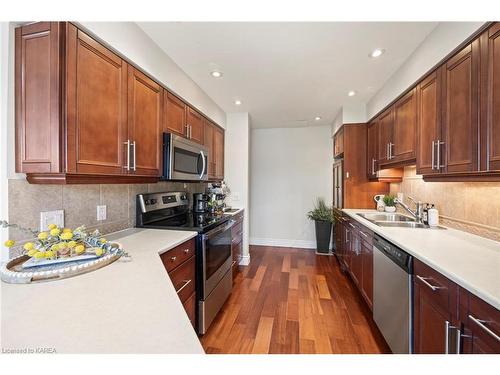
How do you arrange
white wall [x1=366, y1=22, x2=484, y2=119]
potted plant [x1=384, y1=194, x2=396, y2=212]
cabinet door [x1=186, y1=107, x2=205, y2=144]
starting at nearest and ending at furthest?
white wall [x1=366, y1=22, x2=484, y2=119] → cabinet door [x1=186, y1=107, x2=205, y2=144] → potted plant [x1=384, y1=194, x2=396, y2=212]

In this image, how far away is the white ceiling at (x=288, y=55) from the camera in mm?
1688

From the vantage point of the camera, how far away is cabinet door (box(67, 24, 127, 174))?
1.21m

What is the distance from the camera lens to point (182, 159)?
223cm

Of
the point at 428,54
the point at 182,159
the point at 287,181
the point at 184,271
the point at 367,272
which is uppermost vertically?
the point at 428,54

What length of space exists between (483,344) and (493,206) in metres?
1.12

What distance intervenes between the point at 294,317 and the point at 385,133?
7.76 feet

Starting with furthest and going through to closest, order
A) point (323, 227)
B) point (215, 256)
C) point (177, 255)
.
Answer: point (323, 227) → point (215, 256) → point (177, 255)

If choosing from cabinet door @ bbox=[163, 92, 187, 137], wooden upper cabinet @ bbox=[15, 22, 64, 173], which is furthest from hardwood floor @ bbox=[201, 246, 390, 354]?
cabinet door @ bbox=[163, 92, 187, 137]

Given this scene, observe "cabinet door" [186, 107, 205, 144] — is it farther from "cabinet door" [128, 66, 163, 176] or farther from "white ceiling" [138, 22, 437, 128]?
"cabinet door" [128, 66, 163, 176]

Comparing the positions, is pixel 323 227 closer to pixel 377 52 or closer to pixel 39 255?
pixel 377 52

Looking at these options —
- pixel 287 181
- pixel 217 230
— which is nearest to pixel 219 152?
pixel 217 230

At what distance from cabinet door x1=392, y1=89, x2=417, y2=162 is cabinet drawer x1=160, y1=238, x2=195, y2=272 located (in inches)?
86.5

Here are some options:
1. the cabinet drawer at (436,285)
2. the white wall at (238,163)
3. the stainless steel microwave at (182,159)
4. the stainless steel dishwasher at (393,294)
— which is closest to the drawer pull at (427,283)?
the cabinet drawer at (436,285)
